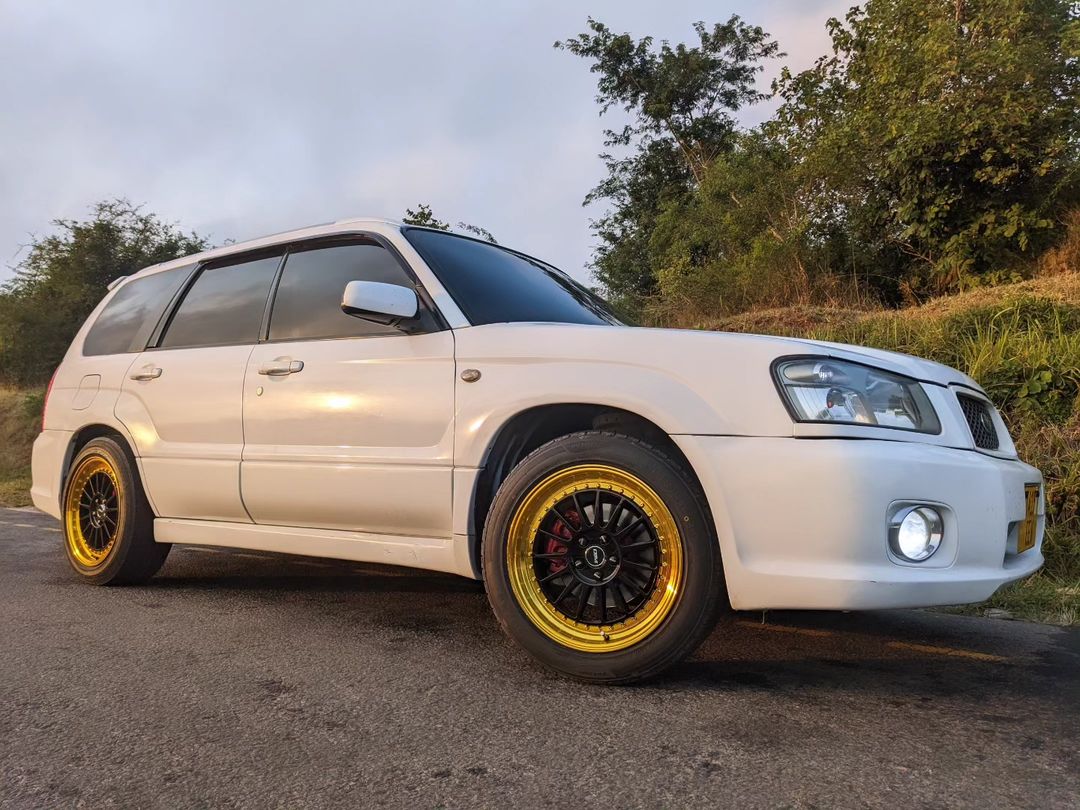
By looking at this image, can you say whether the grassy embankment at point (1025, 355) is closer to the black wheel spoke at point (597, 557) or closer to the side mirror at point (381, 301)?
the black wheel spoke at point (597, 557)

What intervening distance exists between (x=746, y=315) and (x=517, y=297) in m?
6.57

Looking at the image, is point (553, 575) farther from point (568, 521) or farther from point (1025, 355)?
point (1025, 355)

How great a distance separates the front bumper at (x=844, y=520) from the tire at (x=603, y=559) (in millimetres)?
117

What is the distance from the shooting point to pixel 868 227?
11.2 metres

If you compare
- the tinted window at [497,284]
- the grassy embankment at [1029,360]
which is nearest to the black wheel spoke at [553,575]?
the tinted window at [497,284]

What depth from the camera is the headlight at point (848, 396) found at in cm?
249

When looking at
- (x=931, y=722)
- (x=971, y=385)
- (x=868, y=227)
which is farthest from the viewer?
(x=868, y=227)

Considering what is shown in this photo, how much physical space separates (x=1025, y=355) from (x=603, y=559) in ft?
16.7

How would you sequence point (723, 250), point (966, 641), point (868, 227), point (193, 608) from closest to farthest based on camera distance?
point (966, 641), point (193, 608), point (868, 227), point (723, 250)

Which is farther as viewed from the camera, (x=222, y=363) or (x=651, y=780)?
(x=222, y=363)

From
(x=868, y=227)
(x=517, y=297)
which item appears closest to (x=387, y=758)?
(x=517, y=297)

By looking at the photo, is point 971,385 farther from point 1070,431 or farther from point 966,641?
point 1070,431

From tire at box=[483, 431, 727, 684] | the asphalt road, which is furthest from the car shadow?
tire at box=[483, 431, 727, 684]

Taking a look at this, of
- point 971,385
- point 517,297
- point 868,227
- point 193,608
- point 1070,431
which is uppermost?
point 868,227
